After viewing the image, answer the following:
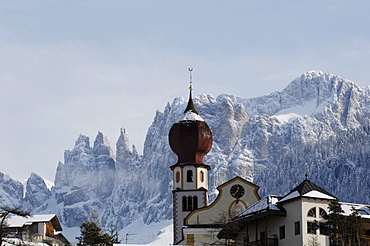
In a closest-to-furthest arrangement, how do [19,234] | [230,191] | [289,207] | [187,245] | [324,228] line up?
[324,228] → [289,207] → [19,234] → [187,245] → [230,191]

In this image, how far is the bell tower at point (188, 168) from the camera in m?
94.2

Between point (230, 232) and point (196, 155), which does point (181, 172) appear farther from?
point (230, 232)

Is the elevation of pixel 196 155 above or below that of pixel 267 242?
above

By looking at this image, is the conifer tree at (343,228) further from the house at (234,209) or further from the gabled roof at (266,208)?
the gabled roof at (266,208)

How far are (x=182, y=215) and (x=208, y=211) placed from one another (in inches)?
314

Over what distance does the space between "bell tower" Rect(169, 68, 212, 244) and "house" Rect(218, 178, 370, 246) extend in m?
25.7

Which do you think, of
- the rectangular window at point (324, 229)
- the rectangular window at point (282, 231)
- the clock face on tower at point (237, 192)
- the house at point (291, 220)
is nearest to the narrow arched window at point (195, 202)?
the clock face on tower at point (237, 192)

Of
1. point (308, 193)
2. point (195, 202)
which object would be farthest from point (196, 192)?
point (308, 193)

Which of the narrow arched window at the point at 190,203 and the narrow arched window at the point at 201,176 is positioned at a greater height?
the narrow arched window at the point at 201,176

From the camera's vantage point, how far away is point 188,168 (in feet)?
316

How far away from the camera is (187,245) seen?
3194 inches

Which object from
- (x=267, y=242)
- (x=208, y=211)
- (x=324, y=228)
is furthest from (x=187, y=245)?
(x=324, y=228)

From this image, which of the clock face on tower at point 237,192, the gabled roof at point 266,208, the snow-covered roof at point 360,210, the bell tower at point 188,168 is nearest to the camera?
the snow-covered roof at point 360,210

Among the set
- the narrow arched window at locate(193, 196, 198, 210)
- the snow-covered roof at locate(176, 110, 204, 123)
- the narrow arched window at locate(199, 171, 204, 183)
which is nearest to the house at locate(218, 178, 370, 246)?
the narrow arched window at locate(193, 196, 198, 210)
